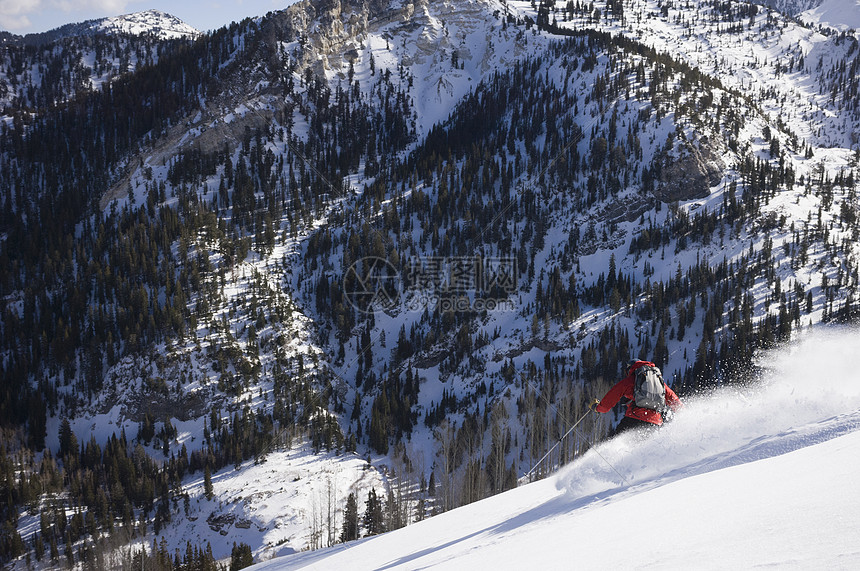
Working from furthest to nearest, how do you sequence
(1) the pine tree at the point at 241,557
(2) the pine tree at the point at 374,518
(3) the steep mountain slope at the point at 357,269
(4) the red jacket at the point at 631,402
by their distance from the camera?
1. (3) the steep mountain slope at the point at 357,269
2. (2) the pine tree at the point at 374,518
3. (1) the pine tree at the point at 241,557
4. (4) the red jacket at the point at 631,402

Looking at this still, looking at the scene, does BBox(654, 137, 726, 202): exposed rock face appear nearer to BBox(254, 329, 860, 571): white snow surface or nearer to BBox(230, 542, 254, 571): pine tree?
BBox(254, 329, 860, 571): white snow surface

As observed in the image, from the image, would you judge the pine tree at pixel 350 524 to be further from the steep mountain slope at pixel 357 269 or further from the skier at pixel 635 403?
the skier at pixel 635 403

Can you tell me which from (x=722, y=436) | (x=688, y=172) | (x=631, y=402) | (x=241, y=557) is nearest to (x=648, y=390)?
(x=631, y=402)

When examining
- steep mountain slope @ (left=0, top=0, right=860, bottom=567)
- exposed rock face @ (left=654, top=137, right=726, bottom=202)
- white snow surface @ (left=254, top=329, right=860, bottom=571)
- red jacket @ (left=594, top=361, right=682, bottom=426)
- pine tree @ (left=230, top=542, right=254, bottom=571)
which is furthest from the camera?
exposed rock face @ (left=654, top=137, right=726, bottom=202)

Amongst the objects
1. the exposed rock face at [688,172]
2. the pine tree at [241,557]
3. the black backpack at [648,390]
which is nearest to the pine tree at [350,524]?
the pine tree at [241,557]

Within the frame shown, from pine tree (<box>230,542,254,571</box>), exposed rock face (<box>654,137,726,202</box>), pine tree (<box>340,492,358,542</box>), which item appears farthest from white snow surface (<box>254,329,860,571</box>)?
exposed rock face (<box>654,137,726,202</box>)

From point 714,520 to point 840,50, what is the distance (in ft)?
853

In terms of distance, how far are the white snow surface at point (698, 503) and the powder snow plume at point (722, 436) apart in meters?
0.05

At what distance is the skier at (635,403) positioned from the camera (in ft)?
51.5

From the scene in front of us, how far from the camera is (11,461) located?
271ft

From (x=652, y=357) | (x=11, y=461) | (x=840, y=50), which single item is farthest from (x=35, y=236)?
(x=840, y=50)

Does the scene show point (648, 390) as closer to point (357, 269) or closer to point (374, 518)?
point (374, 518)

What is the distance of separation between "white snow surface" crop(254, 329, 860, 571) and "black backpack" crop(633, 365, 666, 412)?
79 centimetres

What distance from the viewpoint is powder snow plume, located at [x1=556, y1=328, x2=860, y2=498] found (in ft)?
33.7
